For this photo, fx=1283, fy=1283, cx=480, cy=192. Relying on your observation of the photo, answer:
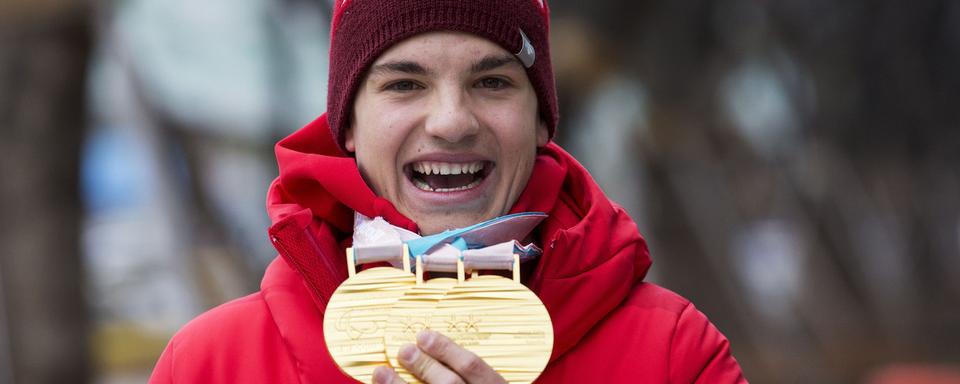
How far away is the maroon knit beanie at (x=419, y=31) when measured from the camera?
231cm

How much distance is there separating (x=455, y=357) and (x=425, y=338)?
0.05m

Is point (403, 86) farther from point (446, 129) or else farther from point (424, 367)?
point (424, 367)

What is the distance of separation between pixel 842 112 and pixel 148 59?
30.3 ft

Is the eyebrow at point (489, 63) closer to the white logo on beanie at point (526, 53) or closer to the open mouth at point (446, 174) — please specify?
the white logo on beanie at point (526, 53)

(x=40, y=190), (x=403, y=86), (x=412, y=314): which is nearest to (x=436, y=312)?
(x=412, y=314)

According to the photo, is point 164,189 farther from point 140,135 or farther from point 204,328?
point 204,328

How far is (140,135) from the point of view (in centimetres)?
755

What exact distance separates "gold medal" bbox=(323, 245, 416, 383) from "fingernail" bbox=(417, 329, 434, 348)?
7 centimetres

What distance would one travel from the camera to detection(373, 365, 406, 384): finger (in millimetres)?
1933

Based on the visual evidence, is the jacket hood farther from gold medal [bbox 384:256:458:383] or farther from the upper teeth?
gold medal [bbox 384:256:458:383]

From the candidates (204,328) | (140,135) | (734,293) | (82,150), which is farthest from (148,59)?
(734,293)

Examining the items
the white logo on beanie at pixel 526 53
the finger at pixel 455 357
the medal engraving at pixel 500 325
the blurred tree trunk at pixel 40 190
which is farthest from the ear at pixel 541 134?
the blurred tree trunk at pixel 40 190

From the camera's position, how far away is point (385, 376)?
1.94 metres

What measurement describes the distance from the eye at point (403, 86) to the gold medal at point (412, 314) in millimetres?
385
